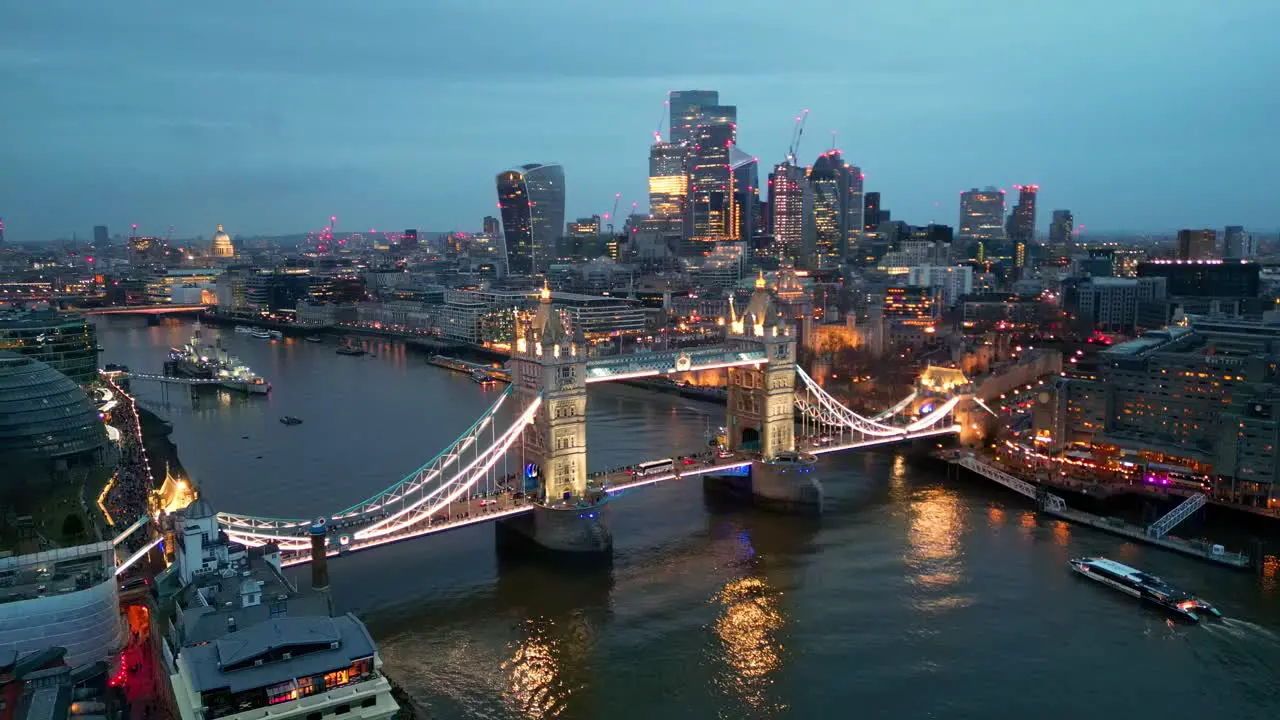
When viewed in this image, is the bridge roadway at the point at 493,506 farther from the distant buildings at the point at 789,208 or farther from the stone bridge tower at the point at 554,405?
the distant buildings at the point at 789,208

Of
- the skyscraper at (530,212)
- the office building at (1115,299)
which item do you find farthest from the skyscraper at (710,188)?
the office building at (1115,299)

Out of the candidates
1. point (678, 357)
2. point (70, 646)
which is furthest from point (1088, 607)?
point (70, 646)

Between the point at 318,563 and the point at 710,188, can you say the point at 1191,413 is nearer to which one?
the point at 318,563

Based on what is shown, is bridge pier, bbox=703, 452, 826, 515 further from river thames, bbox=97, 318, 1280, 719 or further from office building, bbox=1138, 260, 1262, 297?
A: office building, bbox=1138, 260, 1262, 297

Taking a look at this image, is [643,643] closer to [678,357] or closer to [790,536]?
[790,536]

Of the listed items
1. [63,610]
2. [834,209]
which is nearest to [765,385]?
[63,610]

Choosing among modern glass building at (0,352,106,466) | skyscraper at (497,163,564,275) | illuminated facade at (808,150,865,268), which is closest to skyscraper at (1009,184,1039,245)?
illuminated facade at (808,150,865,268)
